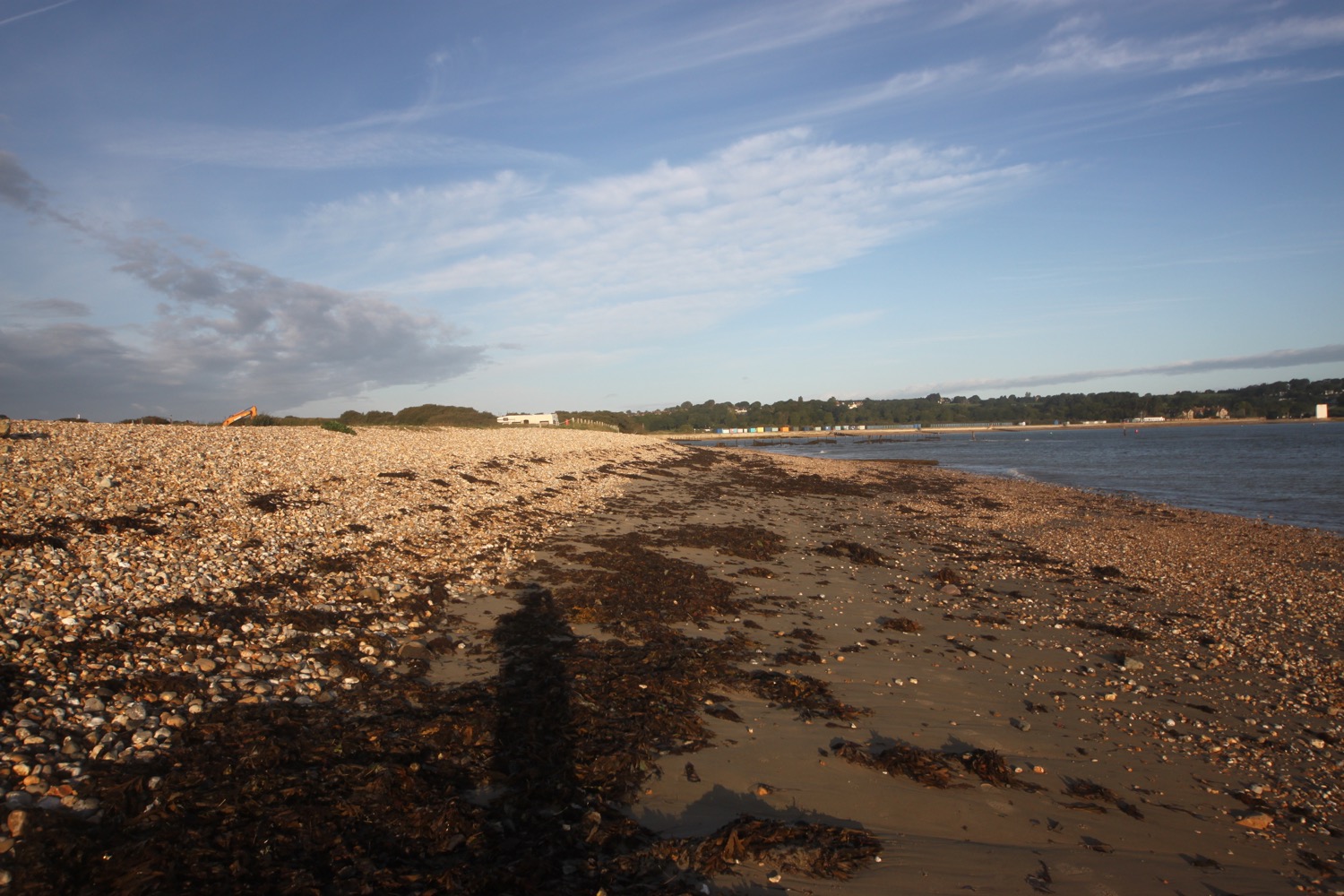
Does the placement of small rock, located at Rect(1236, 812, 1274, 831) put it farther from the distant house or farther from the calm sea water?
the distant house

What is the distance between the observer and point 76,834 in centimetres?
333

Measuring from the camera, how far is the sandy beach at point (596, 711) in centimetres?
375

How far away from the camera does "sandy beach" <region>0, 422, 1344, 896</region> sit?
3750mm

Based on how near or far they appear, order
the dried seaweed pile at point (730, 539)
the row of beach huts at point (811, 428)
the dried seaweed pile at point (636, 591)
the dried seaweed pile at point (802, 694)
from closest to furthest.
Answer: the dried seaweed pile at point (802, 694) < the dried seaweed pile at point (636, 591) < the dried seaweed pile at point (730, 539) < the row of beach huts at point (811, 428)

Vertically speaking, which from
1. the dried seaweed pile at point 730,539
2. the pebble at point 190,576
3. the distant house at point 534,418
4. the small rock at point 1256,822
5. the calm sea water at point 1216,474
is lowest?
the calm sea water at point 1216,474

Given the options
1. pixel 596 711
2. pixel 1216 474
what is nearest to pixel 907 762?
pixel 596 711

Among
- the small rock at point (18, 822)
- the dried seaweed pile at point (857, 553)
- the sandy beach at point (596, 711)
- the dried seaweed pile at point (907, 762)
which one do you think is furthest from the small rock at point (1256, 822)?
the dried seaweed pile at point (857, 553)

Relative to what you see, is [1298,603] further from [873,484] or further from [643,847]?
[873,484]

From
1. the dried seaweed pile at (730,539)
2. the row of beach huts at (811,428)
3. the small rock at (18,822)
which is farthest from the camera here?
the row of beach huts at (811,428)

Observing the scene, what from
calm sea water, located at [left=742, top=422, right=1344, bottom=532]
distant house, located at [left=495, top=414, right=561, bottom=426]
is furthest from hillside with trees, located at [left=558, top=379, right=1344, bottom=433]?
calm sea water, located at [left=742, top=422, right=1344, bottom=532]

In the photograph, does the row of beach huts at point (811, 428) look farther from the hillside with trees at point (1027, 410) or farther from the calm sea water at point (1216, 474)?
the calm sea water at point (1216, 474)

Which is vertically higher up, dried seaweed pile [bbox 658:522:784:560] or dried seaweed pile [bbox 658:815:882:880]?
dried seaweed pile [bbox 658:522:784:560]

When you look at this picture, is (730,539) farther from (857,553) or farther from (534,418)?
(534,418)

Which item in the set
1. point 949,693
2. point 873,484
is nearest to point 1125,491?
point 873,484
